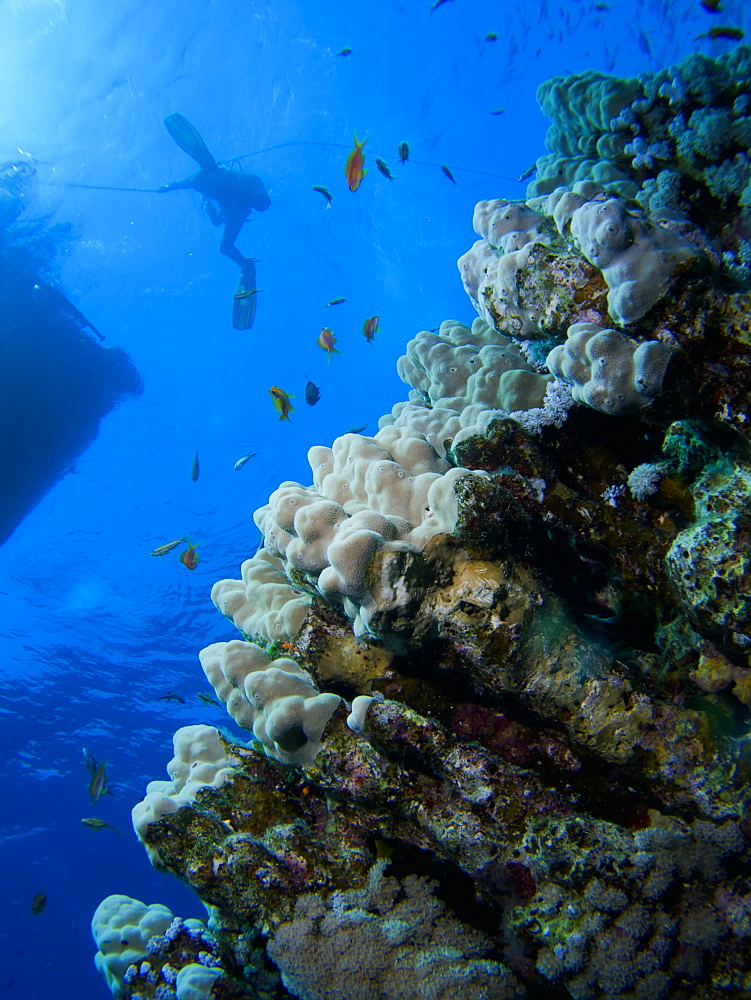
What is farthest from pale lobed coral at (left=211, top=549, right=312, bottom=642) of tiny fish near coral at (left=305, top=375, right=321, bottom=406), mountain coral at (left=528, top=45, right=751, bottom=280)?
mountain coral at (left=528, top=45, right=751, bottom=280)

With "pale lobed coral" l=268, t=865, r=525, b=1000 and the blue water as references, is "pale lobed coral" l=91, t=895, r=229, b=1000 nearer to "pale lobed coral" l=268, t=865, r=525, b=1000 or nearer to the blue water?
"pale lobed coral" l=268, t=865, r=525, b=1000

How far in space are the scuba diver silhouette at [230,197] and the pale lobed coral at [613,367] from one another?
18724mm

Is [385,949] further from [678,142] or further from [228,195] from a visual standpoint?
[228,195]

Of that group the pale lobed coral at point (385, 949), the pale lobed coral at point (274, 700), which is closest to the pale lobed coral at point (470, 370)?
the pale lobed coral at point (274, 700)

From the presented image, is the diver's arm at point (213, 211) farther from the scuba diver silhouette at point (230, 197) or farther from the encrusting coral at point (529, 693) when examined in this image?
the encrusting coral at point (529, 693)

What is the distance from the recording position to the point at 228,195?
20625 millimetres

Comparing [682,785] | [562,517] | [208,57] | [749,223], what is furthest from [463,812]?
[208,57]

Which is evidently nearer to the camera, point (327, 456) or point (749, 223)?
point (327, 456)

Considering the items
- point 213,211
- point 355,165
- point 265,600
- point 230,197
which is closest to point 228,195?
point 230,197

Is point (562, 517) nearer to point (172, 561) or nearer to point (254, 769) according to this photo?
point (254, 769)

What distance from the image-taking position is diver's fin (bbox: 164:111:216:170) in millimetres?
17406

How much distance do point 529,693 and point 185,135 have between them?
2277 centimetres

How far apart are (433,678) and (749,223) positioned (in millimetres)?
5650

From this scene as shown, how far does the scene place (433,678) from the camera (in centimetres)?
277
